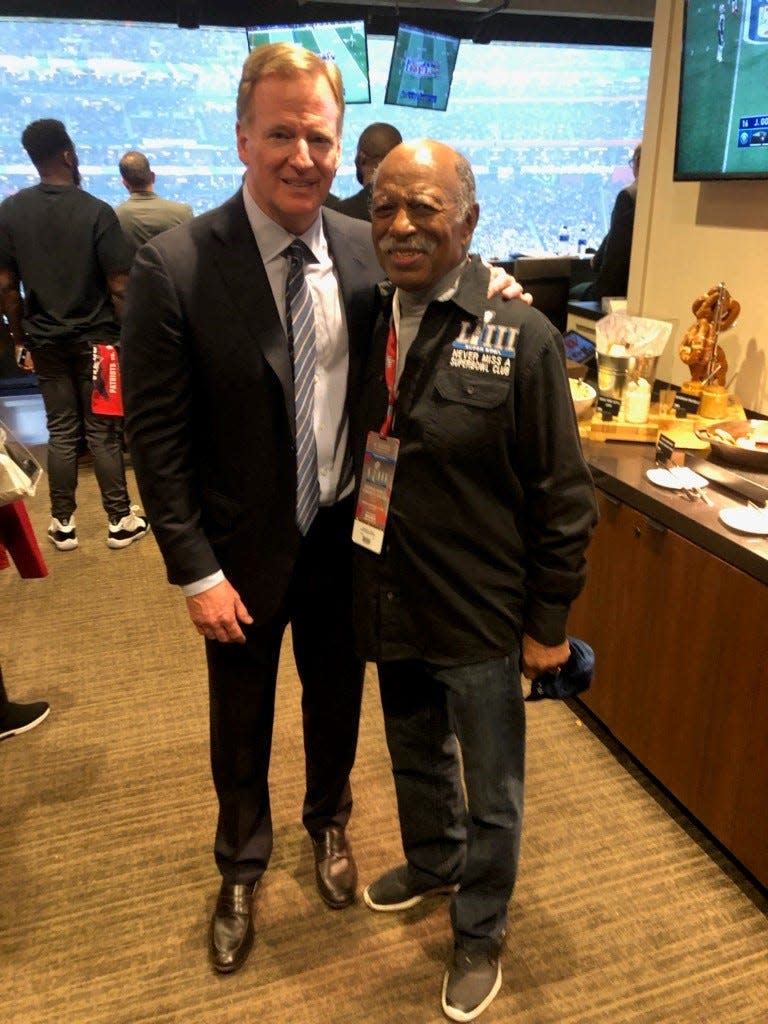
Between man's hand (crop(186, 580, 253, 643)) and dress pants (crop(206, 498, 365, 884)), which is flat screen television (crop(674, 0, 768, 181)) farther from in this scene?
man's hand (crop(186, 580, 253, 643))

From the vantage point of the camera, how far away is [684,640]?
185cm

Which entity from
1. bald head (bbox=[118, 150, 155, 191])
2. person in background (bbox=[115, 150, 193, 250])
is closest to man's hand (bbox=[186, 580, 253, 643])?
person in background (bbox=[115, 150, 193, 250])

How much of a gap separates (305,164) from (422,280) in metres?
0.26

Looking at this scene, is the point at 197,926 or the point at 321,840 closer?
the point at 197,926

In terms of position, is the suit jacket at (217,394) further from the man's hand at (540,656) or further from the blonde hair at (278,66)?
the man's hand at (540,656)

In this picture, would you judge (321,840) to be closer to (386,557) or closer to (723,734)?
(386,557)

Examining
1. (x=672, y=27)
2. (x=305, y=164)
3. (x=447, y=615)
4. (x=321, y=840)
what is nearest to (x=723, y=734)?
(x=447, y=615)

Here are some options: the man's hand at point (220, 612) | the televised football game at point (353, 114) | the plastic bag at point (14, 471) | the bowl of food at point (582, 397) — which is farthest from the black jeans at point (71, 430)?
the televised football game at point (353, 114)

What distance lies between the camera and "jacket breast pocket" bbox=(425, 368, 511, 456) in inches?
48.1

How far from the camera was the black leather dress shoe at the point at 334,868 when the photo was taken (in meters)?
1.75

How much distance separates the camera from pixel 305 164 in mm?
1223

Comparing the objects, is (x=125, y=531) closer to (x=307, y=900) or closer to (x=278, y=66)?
(x=307, y=900)

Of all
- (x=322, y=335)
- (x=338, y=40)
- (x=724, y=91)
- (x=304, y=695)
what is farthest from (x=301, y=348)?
(x=338, y=40)

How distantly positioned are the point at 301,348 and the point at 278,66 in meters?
0.43
